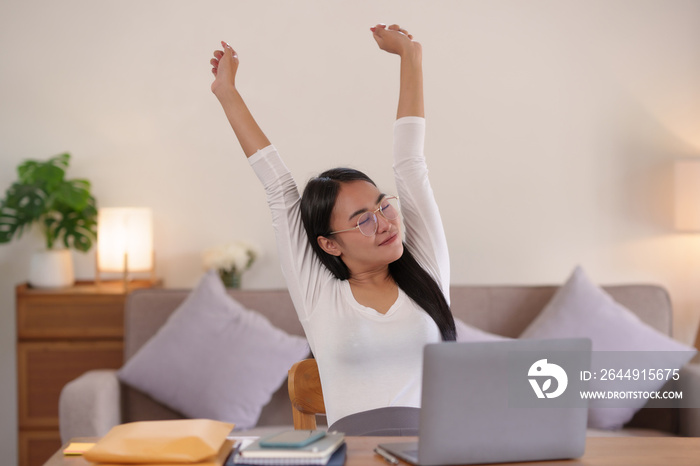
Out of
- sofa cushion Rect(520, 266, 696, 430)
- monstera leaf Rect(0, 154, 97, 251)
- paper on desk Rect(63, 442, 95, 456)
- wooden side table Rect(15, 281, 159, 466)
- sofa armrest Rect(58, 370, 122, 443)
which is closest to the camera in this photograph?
paper on desk Rect(63, 442, 95, 456)

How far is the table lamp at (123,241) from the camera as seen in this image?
3.21 m

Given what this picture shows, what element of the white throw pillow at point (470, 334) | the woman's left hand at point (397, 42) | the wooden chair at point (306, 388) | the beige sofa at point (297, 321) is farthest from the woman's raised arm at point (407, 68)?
the beige sofa at point (297, 321)

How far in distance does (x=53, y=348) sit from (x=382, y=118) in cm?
180

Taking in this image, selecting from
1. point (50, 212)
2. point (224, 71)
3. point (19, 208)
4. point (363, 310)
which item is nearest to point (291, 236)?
point (363, 310)

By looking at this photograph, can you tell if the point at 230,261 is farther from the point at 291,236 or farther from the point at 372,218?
the point at 372,218

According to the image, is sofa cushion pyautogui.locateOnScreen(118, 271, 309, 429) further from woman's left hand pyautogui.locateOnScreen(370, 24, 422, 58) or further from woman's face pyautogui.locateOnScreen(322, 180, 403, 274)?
woman's left hand pyautogui.locateOnScreen(370, 24, 422, 58)

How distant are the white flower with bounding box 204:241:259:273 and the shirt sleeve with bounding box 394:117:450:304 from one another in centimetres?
171

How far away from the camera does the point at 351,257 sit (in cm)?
163

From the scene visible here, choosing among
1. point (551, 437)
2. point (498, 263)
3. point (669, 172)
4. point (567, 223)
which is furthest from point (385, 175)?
point (551, 437)

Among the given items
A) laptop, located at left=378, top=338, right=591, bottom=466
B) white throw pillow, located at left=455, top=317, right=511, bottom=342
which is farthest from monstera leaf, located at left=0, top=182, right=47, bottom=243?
laptop, located at left=378, top=338, right=591, bottom=466

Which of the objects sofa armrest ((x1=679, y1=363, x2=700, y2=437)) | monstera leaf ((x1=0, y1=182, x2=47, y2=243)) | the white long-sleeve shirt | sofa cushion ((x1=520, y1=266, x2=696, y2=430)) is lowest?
sofa armrest ((x1=679, y1=363, x2=700, y2=437))

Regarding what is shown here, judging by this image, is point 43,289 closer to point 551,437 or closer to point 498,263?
point 498,263

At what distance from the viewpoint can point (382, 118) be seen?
11.6ft

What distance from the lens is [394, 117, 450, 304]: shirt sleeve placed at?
5.38 ft
